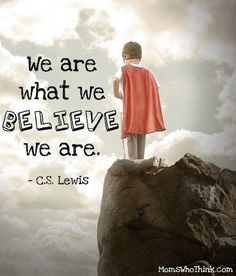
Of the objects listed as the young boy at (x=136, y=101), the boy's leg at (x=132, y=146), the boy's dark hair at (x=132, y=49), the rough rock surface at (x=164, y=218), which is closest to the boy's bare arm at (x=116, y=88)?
the young boy at (x=136, y=101)

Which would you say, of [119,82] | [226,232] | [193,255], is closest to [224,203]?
[226,232]

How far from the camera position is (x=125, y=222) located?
6996 millimetres

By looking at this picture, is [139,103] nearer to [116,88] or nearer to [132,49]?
[116,88]

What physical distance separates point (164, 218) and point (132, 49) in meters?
2.72

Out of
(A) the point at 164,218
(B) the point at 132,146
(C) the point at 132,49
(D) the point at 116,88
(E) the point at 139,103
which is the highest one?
(C) the point at 132,49

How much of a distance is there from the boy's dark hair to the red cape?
18 cm

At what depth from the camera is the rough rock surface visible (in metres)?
6.91

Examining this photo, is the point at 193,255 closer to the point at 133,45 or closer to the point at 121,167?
the point at 121,167

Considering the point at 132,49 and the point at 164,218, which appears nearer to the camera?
the point at 164,218

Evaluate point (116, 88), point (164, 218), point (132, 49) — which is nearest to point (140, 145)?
point (116, 88)

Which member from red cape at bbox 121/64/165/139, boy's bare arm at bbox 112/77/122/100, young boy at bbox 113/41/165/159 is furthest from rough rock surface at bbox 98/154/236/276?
boy's bare arm at bbox 112/77/122/100

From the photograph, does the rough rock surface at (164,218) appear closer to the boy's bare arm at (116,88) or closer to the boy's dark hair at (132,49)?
the boy's bare arm at (116,88)

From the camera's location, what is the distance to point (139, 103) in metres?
7.65

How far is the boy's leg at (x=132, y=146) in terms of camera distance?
7.52 m
